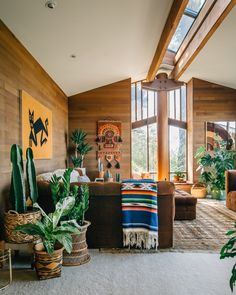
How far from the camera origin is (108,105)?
707cm

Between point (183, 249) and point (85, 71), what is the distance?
4.09 m

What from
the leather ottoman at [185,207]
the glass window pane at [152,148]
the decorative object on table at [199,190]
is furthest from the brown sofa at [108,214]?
the glass window pane at [152,148]

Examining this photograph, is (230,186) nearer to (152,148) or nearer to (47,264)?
(152,148)

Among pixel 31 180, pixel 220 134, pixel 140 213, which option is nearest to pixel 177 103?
pixel 220 134

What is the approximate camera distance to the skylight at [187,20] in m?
4.41

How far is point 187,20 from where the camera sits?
4.99 m

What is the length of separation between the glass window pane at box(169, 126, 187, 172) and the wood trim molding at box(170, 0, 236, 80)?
214 cm

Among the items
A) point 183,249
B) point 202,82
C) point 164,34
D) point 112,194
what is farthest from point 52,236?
point 202,82

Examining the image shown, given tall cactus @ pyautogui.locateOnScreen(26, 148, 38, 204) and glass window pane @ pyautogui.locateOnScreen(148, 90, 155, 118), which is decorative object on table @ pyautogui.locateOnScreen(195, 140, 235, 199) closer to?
glass window pane @ pyautogui.locateOnScreen(148, 90, 155, 118)

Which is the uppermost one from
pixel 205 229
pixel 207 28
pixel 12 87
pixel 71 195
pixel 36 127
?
pixel 207 28

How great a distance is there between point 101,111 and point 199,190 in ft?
11.8

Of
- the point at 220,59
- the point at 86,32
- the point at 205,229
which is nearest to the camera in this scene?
the point at 86,32

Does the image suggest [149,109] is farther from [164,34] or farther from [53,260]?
[53,260]

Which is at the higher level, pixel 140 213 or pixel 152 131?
pixel 152 131
